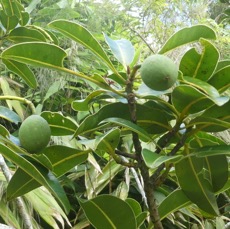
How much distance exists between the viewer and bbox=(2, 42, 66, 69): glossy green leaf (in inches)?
23.8

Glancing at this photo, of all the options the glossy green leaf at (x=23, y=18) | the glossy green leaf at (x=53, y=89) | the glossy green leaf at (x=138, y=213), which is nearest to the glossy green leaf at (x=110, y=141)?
the glossy green leaf at (x=138, y=213)

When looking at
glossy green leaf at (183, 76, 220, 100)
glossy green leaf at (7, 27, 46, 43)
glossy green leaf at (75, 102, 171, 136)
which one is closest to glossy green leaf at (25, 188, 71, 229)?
glossy green leaf at (7, 27, 46, 43)

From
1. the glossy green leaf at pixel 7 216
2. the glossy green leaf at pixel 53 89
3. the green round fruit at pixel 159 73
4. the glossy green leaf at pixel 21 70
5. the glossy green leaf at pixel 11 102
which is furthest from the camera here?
the glossy green leaf at pixel 53 89

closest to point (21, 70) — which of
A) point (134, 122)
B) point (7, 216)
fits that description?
point (134, 122)

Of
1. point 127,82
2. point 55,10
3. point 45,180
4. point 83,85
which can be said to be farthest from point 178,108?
point 55,10

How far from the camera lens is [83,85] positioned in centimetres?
189

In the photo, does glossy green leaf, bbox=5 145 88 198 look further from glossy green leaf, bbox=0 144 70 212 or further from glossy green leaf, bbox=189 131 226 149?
glossy green leaf, bbox=189 131 226 149

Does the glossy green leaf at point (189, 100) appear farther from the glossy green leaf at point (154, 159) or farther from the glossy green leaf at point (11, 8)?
the glossy green leaf at point (11, 8)

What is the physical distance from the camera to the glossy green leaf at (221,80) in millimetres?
580

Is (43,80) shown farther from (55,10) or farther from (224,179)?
(224,179)

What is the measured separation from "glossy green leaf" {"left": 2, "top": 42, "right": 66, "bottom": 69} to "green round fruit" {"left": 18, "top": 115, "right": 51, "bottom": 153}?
88 mm

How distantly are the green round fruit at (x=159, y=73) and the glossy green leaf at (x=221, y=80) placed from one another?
0.09 meters

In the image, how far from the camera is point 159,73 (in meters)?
0.51

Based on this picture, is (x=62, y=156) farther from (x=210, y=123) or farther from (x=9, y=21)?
(x=9, y=21)
